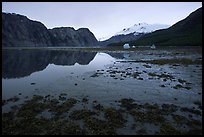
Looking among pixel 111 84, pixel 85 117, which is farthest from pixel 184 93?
pixel 85 117

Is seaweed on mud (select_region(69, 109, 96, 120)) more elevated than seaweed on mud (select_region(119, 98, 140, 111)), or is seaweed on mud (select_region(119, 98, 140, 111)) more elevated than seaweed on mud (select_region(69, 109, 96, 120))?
seaweed on mud (select_region(69, 109, 96, 120))

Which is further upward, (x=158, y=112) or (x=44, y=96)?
(x=44, y=96)

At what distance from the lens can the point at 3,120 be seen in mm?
13961

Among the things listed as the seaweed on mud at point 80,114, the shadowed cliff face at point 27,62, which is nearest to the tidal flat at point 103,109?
the seaweed on mud at point 80,114

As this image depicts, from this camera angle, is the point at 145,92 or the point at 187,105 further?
the point at 145,92

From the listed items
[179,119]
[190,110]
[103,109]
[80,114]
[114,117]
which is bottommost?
[190,110]

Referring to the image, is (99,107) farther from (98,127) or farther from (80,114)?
(98,127)

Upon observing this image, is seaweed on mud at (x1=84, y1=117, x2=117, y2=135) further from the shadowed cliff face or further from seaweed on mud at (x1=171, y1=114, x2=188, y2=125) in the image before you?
the shadowed cliff face

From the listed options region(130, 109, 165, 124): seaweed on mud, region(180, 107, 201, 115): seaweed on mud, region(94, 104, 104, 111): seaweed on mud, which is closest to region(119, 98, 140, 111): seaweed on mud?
region(130, 109, 165, 124): seaweed on mud

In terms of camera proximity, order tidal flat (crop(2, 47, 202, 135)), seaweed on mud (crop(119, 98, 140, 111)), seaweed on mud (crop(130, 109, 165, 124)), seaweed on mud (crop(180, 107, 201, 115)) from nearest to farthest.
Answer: tidal flat (crop(2, 47, 202, 135)), seaweed on mud (crop(130, 109, 165, 124)), seaweed on mud (crop(180, 107, 201, 115)), seaweed on mud (crop(119, 98, 140, 111))

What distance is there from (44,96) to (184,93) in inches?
668

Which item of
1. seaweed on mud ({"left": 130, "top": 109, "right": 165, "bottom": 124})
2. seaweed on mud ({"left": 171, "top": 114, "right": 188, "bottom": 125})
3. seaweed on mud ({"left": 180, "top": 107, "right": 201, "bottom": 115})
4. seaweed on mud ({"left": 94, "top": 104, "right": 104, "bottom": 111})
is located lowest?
seaweed on mud ({"left": 180, "top": 107, "right": 201, "bottom": 115})

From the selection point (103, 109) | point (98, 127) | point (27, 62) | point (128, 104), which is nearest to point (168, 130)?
point (98, 127)

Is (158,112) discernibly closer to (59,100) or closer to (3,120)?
(59,100)
